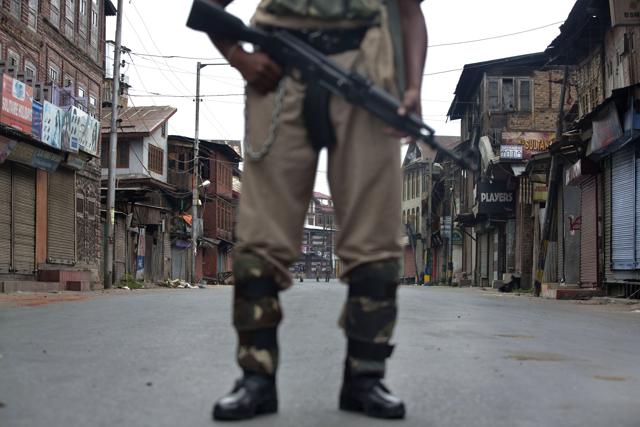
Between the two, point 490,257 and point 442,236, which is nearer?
point 490,257

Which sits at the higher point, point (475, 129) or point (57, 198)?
point (475, 129)

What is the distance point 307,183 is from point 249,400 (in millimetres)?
693

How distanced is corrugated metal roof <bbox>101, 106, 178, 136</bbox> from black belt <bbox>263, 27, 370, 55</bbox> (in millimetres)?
38749

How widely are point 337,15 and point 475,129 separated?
3857 cm

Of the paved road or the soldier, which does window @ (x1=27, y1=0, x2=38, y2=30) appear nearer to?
the paved road

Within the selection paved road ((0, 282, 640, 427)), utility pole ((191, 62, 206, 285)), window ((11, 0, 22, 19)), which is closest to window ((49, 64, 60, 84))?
window ((11, 0, 22, 19))

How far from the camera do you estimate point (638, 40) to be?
18.5 m

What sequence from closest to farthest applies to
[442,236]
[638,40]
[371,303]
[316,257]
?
[371,303] → [638,40] → [442,236] → [316,257]

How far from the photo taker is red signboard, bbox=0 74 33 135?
19.2m

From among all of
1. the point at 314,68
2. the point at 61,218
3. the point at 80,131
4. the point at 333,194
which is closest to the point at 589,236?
the point at 80,131

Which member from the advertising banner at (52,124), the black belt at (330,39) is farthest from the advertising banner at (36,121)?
the black belt at (330,39)

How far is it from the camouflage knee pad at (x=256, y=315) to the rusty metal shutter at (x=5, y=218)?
2006 centimetres

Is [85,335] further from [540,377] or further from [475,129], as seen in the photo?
[475,129]

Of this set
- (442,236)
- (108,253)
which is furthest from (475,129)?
(108,253)
